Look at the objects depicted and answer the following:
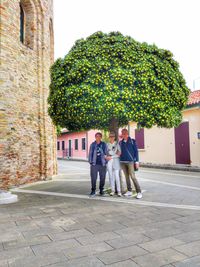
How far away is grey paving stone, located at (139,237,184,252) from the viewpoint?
325cm

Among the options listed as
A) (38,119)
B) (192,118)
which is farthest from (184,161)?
(38,119)

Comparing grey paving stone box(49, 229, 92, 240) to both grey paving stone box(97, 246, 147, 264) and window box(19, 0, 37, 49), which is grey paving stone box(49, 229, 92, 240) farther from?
window box(19, 0, 37, 49)

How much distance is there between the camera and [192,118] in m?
14.9

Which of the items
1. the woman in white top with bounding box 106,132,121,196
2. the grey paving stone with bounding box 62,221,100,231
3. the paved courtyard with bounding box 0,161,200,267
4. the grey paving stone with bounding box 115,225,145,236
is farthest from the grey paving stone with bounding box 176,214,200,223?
the woman in white top with bounding box 106,132,121,196

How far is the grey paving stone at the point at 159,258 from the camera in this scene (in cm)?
283

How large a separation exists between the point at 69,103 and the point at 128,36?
8.32 ft

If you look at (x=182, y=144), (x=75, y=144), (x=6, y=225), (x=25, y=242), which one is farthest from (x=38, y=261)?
(x=75, y=144)

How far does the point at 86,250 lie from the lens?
3203mm

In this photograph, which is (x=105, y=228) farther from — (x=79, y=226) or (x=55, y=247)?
(x=55, y=247)

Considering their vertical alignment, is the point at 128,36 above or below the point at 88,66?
above

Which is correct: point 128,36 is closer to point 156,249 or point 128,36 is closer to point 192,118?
point 156,249

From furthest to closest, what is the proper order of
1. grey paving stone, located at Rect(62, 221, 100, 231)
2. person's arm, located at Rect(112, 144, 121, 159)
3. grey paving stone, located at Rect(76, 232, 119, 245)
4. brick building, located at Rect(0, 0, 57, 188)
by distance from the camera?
1. brick building, located at Rect(0, 0, 57, 188)
2. person's arm, located at Rect(112, 144, 121, 159)
3. grey paving stone, located at Rect(62, 221, 100, 231)
4. grey paving stone, located at Rect(76, 232, 119, 245)

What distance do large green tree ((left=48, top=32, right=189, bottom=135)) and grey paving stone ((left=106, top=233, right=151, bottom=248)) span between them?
3.08 m

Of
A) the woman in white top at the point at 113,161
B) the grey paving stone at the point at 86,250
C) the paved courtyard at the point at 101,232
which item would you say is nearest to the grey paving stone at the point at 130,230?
the paved courtyard at the point at 101,232
